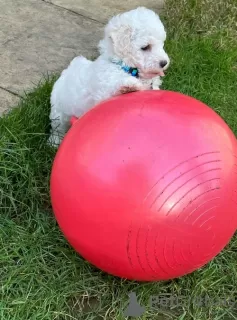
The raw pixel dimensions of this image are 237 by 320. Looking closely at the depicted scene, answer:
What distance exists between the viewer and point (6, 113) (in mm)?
3162

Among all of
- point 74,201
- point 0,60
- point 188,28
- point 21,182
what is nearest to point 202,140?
point 74,201

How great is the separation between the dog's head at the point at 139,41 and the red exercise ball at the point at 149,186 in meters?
0.67

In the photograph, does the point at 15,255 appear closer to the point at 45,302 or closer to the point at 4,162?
the point at 45,302

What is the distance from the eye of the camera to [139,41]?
276cm

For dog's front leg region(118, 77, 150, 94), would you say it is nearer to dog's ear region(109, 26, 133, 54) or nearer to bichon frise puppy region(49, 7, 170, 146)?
bichon frise puppy region(49, 7, 170, 146)

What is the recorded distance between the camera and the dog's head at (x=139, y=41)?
276 cm

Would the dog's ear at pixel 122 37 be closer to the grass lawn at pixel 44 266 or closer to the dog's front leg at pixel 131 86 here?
the dog's front leg at pixel 131 86

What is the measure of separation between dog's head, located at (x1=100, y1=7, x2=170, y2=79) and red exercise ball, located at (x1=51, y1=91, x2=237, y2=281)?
670mm

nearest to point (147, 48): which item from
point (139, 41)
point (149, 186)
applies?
point (139, 41)

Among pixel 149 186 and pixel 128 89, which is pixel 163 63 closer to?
pixel 128 89

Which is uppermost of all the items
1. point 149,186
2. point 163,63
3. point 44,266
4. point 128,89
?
point 149,186

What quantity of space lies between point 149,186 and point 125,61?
1.09 meters

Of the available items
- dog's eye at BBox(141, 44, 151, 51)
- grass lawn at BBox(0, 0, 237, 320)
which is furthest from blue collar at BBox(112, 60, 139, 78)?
grass lawn at BBox(0, 0, 237, 320)

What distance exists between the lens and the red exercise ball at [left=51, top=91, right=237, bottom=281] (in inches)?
76.1
